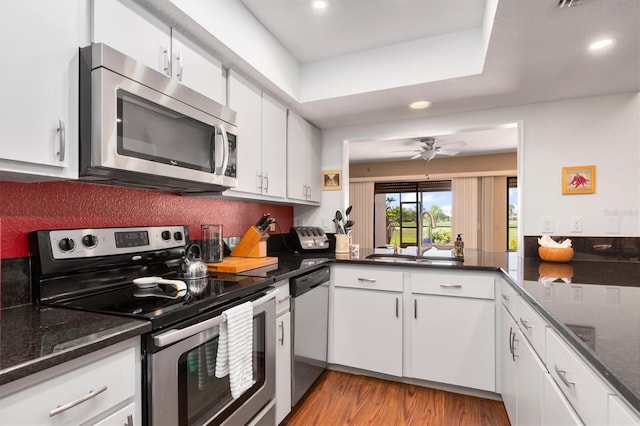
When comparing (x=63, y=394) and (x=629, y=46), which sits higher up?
(x=629, y=46)

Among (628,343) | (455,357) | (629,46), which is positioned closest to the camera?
(628,343)

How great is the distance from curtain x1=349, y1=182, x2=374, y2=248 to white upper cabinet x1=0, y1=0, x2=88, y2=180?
6.03 m

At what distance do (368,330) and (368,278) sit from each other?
1.23 ft

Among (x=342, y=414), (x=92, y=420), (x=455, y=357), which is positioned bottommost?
(x=342, y=414)

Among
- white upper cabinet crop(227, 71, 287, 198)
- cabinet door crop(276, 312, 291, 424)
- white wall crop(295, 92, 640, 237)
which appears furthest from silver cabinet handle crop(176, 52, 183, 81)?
white wall crop(295, 92, 640, 237)

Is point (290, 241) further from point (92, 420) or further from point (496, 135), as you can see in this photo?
point (496, 135)

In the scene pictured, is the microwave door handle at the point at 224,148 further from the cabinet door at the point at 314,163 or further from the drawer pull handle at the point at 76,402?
the cabinet door at the point at 314,163

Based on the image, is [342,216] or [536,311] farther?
[342,216]

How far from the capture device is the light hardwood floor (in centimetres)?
191

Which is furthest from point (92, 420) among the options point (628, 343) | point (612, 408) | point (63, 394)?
point (628, 343)

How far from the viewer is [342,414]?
1966 millimetres

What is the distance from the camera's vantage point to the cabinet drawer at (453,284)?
2102 millimetres

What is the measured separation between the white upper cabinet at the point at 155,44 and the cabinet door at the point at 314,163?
1220 mm

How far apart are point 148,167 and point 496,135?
15.4 feet
